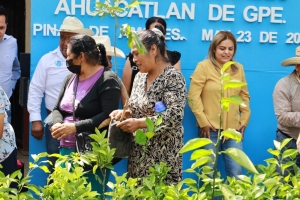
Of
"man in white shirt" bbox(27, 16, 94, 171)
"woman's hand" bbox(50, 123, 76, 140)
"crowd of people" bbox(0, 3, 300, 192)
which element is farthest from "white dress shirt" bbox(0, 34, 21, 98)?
"woman's hand" bbox(50, 123, 76, 140)

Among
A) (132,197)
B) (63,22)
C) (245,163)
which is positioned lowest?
(132,197)

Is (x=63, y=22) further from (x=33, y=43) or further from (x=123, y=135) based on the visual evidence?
(x=123, y=135)

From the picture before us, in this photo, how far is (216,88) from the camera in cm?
570

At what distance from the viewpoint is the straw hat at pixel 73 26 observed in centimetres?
564

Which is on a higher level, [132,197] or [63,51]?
[63,51]

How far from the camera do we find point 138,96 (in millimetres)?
4430

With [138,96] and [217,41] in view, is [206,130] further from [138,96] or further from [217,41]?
[138,96]

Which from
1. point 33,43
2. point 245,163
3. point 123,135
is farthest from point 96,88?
point 245,163

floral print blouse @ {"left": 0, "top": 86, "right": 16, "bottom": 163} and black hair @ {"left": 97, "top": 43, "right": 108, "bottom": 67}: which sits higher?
black hair @ {"left": 97, "top": 43, "right": 108, "bottom": 67}

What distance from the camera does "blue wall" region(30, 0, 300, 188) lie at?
5988 millimetres

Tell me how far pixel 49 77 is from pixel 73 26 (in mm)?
493

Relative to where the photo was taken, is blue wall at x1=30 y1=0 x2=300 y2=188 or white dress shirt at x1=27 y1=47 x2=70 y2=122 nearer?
white dress shirt at x1=27 y1=47 x2=70 y2=122

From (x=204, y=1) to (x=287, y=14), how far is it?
Result: 79 centimetres

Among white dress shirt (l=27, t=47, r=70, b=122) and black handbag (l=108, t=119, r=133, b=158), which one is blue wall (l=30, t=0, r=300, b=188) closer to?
white dress shirt (l=27, t=47, r=70, b=122)
